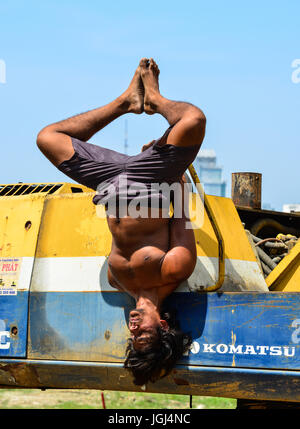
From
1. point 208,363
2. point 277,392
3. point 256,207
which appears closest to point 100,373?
point 208,363

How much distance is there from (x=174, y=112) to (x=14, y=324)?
1843mm

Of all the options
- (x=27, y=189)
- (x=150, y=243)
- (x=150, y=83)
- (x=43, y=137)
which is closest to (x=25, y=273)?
(x=27, y=189)

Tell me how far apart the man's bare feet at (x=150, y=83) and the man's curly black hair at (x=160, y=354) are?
50.5 inches

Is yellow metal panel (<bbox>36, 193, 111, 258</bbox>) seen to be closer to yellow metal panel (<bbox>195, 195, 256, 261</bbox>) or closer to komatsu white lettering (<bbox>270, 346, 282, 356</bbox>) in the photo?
yellow metal panel (<bbox>195, 195, 256, 261</bbox>)

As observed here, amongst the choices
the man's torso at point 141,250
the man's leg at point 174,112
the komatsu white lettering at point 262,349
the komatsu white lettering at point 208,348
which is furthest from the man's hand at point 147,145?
the komatsu white lettering at point 262,349

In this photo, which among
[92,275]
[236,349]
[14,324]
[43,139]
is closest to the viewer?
[236,349]

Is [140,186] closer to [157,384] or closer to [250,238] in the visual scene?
[157,384]

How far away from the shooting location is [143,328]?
4.56 metres

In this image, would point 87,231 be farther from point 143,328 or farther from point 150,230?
point 143,328

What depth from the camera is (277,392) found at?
442 centimetres

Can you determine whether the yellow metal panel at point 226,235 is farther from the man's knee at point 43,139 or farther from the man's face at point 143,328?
the man's knee at point 43,139

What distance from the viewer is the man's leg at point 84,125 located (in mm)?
4801

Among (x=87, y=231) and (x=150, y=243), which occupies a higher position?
(x=87, y=231)
